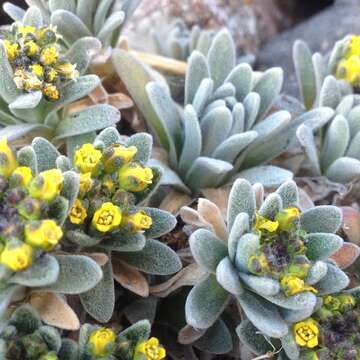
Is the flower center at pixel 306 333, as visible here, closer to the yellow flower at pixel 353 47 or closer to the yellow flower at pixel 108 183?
the yellow flower at pixel 108 183

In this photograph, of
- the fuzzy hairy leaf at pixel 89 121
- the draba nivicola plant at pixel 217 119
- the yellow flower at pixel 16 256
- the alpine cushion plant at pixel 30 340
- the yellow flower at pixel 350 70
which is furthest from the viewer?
the yellow flower at pixel 350 70

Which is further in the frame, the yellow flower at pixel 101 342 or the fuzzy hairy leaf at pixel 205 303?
the fuzzy hairy leaf at pixel 205 303

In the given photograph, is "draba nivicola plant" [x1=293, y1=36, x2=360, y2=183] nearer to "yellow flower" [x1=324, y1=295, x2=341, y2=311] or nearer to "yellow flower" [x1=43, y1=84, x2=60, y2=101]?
"yellow flower" [x1=324, y1=295, x2=341, y2=311]

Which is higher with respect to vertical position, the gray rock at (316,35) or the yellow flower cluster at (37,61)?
the yellow flower cluster at (37,61)

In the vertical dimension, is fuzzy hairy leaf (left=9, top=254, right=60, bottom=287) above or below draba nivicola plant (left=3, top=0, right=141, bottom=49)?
below

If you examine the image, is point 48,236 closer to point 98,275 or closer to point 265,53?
point 98,275

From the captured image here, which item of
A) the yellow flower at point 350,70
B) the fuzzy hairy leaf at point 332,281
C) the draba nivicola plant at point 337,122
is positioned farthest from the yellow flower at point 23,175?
the yellow flower at point 350,70

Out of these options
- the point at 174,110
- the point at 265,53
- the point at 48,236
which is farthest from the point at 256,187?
the point at 265,53

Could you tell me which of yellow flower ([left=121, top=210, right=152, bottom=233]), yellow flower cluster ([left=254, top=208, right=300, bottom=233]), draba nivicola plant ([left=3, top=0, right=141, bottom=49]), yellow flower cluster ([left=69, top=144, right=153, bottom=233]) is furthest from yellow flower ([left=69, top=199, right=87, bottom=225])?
draba nivicola plant ([left=3, top=0, right=141, bottom=49])
